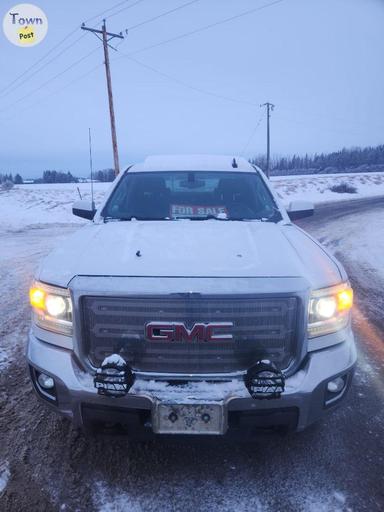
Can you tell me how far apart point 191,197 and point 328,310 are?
1.96 metres

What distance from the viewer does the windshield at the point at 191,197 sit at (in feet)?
11.3

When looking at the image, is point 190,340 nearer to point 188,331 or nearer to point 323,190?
point 188,331

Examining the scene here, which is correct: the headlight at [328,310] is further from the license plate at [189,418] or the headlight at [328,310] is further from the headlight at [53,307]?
the headlight at [53,307]

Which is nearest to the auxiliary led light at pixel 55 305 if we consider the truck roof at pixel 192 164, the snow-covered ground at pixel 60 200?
the truck roof at pixel 192 164

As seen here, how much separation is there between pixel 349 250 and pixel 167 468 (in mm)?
→ 7291

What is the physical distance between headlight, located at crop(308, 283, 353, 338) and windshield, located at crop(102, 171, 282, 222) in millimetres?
1288

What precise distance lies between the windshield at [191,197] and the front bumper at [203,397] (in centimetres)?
161

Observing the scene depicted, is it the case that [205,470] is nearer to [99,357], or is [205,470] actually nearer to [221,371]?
[221,371]

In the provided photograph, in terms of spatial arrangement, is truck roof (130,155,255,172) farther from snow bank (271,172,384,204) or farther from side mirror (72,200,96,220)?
snow bank (271,172,384,204)

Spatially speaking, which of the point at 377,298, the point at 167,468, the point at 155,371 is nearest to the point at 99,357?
the point at 155,371

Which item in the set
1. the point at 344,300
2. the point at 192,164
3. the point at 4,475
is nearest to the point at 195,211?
the point at 192,164

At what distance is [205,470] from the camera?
90.1 inches

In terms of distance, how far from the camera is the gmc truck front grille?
1982 millimetres

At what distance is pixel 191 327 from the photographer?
200cm
